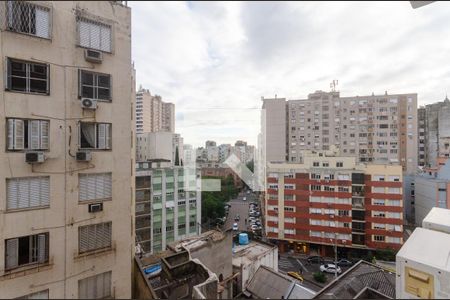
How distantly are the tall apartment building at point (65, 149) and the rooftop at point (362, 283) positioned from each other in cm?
394

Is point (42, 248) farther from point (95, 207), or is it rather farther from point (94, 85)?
point (94, 85)

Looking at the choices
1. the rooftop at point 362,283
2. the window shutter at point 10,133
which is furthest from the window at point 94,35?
the rooftop at point 362,283

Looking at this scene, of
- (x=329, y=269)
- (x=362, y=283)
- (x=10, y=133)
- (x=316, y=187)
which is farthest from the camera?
(x=316, y=187)

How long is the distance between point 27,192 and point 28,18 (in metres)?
2.37

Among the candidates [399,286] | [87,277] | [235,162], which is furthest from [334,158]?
[235,162]

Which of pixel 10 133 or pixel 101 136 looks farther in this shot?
pixel 101 136

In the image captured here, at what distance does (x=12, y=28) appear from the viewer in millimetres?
3406

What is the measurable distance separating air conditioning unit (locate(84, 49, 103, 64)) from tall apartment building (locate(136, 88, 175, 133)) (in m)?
28.4

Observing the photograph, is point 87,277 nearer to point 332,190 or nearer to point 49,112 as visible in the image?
point 49,112

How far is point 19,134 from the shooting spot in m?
3.46

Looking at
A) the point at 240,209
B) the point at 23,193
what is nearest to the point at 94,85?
the point at 23,193

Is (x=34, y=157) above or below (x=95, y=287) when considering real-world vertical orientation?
above

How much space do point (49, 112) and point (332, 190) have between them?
58.2 ft

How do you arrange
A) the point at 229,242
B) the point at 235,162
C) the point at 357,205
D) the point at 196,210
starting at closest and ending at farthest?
the point at 229,242 → the point at 357,205 → the point at 196,210 → the point at 235,162
